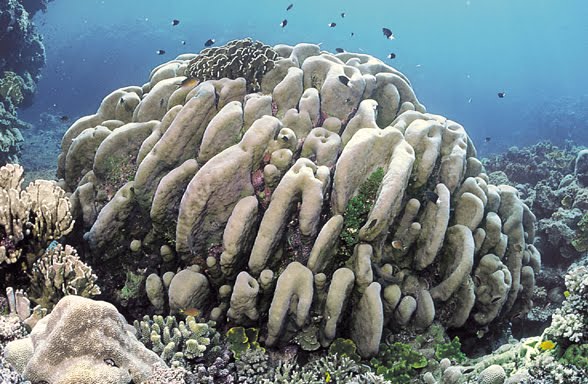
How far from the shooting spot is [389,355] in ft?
15.1

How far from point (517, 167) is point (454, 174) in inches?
365


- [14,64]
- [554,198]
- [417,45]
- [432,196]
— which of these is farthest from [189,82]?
[417,45]

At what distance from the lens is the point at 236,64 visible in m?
5.39

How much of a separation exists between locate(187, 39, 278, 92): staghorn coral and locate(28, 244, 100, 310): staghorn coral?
113 inches

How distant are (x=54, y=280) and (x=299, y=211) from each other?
2355 millimetres

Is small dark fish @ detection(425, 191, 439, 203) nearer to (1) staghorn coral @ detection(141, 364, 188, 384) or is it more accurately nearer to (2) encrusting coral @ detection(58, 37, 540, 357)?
(2) encrusting coral @ detection(58, 37, 540, 357)

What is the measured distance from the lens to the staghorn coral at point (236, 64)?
212 inches

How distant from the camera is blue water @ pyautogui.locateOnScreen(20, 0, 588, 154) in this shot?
40062 millimetres

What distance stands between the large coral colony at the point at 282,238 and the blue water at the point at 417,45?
2752 centimetres

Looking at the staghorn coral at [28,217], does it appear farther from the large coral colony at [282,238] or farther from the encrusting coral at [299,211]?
the encrusting coral at [299,211]

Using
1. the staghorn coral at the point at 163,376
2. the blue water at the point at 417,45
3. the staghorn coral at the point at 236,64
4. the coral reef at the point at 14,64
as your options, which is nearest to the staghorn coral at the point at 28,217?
the staghorn coral at the point at 163,376

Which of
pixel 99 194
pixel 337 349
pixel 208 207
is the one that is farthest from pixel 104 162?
pixel 337 349

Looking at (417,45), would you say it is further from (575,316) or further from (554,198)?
(575,316)

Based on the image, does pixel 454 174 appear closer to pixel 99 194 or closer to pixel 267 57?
pixel 267 57
